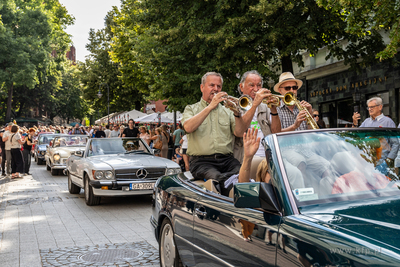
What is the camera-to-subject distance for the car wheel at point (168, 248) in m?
4.24

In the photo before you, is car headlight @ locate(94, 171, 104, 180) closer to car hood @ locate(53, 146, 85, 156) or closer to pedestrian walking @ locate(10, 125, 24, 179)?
car hood @ locate(53, 146, 85, 156)

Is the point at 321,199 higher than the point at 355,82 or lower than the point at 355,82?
lower

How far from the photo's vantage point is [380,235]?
2.11 m

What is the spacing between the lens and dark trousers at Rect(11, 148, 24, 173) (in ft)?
55.9

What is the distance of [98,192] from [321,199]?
730 cm

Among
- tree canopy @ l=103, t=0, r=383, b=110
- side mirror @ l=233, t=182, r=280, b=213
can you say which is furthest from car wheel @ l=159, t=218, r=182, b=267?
tree canopy @ l=103, t=0, r=383, b=110

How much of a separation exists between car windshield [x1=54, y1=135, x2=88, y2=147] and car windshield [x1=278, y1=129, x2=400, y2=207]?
54.9ft

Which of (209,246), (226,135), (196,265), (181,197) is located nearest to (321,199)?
(209,246)

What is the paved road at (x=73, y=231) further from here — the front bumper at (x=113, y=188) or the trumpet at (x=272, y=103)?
the trumpet at (x=272, y=103)

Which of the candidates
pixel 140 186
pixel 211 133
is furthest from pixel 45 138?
pixel 211 133

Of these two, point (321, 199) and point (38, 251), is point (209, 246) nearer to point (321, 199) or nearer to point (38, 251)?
point (321, 199)

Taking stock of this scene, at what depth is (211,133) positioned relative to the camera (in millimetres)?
4895

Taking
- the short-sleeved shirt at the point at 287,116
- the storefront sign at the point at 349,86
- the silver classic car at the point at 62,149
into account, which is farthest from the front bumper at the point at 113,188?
the storefront sign at the point at 349,86

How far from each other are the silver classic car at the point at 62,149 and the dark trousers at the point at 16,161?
118cm
